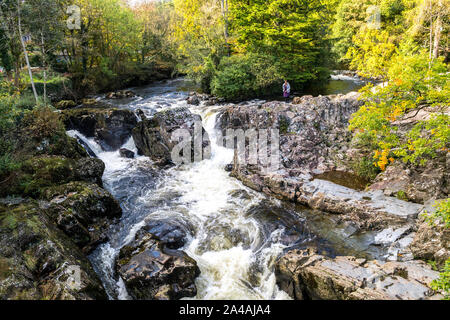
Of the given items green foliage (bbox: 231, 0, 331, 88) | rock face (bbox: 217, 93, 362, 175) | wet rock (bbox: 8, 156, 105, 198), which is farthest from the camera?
green foliage (bbox: 231, 0, 331, 88)

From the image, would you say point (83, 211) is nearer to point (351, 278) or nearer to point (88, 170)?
point (88, 170)

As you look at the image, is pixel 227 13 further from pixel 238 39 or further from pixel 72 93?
pixel 72 93

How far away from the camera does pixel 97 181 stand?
1223 centimetres

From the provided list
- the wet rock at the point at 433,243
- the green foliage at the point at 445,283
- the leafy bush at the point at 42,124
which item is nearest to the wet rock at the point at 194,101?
the leafy bush at the point at 42,124

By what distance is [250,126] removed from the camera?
15.6 metres

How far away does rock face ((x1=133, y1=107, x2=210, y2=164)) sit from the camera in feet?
50.5

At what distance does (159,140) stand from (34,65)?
22.5 meters

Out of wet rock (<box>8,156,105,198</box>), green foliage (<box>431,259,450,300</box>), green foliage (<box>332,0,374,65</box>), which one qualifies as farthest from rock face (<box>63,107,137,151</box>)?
green foliage (<box>332,0,374,65</box>)

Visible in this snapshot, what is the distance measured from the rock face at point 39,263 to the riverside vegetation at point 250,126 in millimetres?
38

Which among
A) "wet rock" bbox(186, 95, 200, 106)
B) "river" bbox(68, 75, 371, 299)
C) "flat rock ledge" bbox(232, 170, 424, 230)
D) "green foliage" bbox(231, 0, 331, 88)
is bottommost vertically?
"river" bbox(68, 75, 371, 299)

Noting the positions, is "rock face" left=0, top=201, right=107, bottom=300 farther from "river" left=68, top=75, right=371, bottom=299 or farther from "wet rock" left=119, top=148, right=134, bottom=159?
"wet rock" left=119, top=148, right=134, bottom=159

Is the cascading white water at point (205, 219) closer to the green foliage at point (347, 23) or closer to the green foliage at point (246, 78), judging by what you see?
the green foliage at point (246, 78)

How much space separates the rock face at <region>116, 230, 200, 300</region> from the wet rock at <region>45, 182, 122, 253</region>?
172 cm
